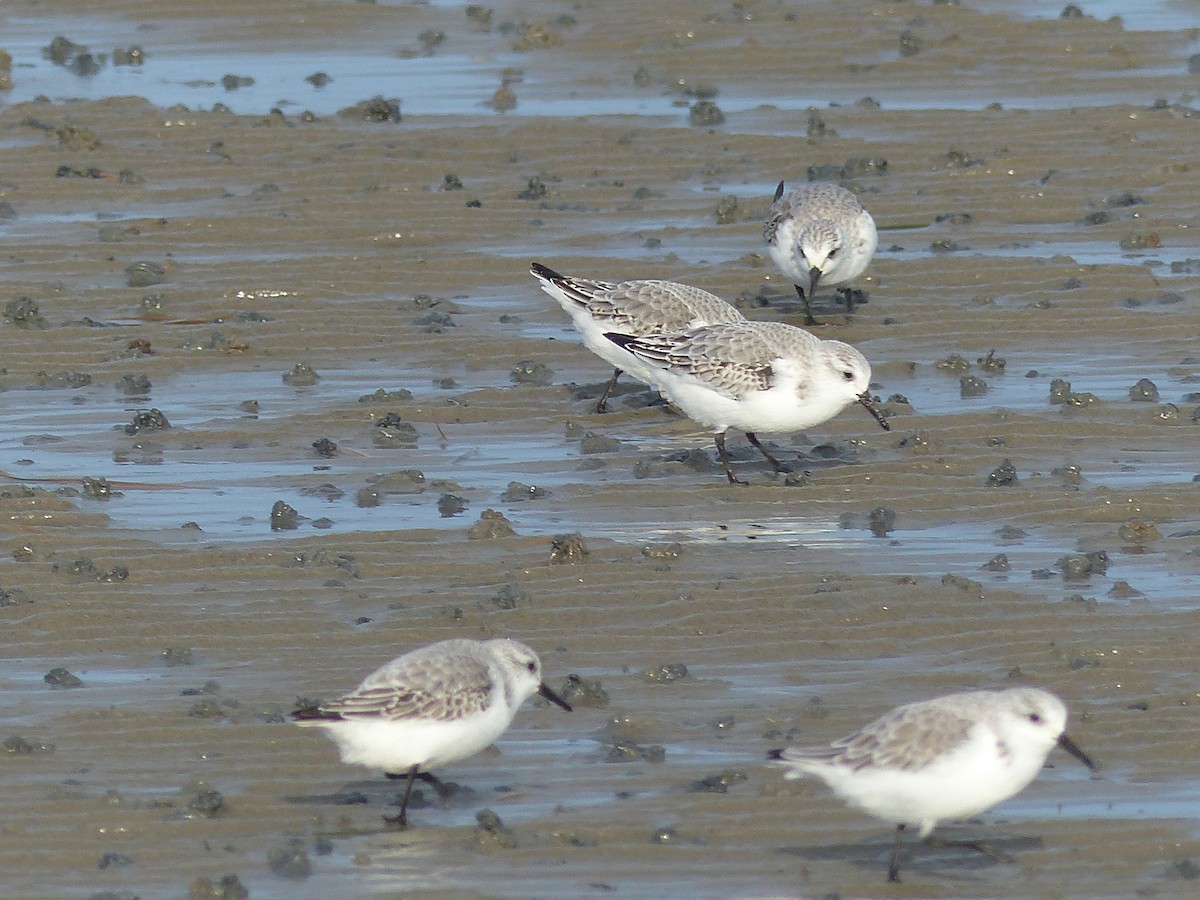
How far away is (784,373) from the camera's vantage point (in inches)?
470

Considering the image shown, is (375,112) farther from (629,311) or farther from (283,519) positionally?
(283,519)

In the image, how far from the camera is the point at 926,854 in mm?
7891

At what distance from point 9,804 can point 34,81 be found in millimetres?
13043

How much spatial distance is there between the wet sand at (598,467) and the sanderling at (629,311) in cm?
43

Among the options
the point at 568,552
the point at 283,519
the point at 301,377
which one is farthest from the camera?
the point at 301,377

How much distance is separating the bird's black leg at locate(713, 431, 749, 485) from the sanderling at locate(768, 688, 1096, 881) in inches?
186

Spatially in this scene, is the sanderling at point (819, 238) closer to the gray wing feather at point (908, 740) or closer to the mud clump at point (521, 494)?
the mud clump at point (521, 494)

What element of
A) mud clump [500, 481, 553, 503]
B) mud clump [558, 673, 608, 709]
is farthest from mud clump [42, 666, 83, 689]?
mud clump [500, 481, 553, 503]

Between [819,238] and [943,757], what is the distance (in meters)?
7.23

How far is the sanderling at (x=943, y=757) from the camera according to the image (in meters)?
7.23

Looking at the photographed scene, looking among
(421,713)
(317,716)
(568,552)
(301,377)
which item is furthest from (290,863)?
(301,377)

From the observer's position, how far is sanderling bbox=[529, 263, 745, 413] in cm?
1324

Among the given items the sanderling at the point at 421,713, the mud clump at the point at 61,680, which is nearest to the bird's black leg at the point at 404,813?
the sanderling at the point at 421,713

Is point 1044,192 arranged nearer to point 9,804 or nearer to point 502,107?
point 502,107
